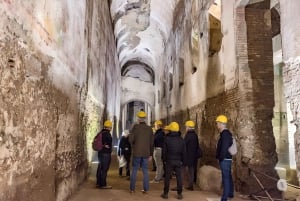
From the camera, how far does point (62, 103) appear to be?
4.96 m

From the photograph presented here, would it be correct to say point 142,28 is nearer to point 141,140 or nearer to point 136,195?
point 141,140

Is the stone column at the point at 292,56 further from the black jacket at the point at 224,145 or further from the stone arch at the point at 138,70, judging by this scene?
the stone arch at the point at 138,70

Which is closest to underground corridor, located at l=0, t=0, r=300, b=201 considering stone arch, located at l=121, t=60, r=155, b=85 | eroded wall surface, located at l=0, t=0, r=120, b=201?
eroded wall surface, located at l=0, t=0, r=120, b=201

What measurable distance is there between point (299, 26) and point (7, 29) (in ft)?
12.2

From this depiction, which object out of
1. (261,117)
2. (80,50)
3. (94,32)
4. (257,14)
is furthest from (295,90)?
(94,32)

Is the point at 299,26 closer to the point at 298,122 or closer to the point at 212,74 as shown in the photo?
the point at 298,122

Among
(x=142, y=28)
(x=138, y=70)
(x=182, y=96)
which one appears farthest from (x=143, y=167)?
(x=138, y=70)

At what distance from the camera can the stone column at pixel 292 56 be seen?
13.7ft

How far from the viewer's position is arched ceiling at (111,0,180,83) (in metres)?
14.7

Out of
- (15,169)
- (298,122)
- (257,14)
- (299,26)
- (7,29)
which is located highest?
(257,14)

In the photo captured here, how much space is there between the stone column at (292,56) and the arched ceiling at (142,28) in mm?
9542

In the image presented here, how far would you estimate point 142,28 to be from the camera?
57.4 ft

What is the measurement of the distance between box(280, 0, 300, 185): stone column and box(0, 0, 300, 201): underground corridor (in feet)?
0.05

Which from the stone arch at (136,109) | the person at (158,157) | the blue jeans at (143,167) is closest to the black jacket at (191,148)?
the person at (158,157)
